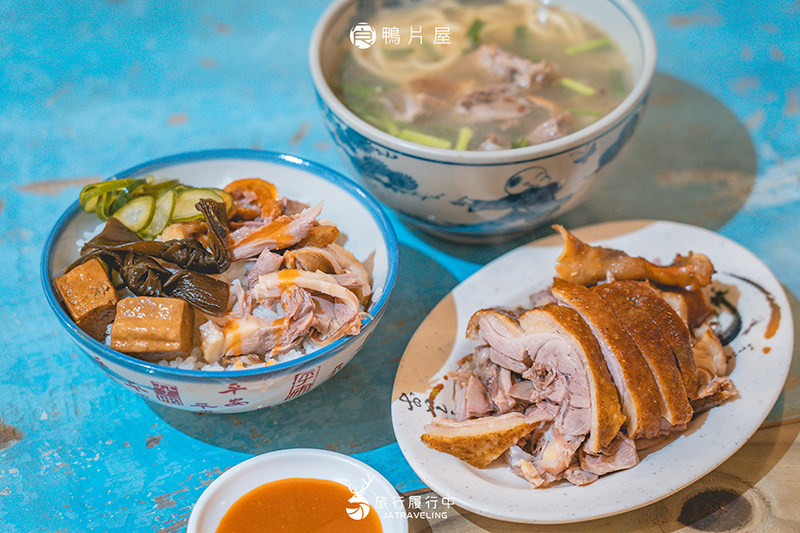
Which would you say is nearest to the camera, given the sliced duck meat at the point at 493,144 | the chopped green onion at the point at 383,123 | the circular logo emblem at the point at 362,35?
the sliced duck meat at the point at 493,144

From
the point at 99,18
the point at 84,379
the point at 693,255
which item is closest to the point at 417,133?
the point at 693,255

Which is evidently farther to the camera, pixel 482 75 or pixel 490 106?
pixel 482 75

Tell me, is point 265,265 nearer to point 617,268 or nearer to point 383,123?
point 383,123

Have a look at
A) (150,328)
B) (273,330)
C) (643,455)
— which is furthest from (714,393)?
(150,328)

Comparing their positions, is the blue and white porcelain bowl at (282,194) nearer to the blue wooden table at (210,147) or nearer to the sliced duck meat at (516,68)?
the blue wooden table at (210,147)

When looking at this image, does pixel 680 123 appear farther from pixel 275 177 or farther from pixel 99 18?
pixel 99 18

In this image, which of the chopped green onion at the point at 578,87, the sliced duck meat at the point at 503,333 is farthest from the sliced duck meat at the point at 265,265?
the chopped green onion at the point at 578,87
